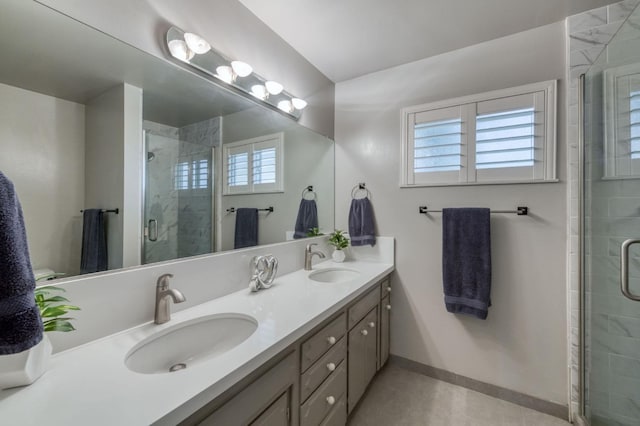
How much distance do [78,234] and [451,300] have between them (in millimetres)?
2006

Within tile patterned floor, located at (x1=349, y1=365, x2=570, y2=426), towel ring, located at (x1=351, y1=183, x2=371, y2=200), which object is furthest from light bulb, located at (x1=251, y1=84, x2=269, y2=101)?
tile patterned floor, located at (x1=349, y1=365, x2=570, y2=426)

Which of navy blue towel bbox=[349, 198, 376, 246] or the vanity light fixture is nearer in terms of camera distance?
the vanity light fixture

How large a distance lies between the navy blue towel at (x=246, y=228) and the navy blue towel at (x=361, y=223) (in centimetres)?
88

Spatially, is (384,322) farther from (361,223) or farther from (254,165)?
(254,165)

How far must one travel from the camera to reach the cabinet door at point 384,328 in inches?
75.6

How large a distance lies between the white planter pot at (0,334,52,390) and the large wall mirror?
0.26 m

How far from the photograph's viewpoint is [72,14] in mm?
887

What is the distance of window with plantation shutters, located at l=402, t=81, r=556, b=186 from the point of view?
1622 millimetres

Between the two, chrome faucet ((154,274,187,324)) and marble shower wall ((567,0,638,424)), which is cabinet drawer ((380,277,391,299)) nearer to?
marble shower wall ((567,0,638,424))

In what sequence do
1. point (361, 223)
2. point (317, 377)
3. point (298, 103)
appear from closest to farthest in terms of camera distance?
point (317, 377) < point (298, 103) < point (361, 223)

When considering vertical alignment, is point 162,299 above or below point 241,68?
below

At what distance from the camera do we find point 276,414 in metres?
0.90

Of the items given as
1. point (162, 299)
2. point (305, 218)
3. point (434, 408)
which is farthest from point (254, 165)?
point (434, 408)

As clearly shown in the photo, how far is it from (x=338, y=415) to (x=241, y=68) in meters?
1.87
